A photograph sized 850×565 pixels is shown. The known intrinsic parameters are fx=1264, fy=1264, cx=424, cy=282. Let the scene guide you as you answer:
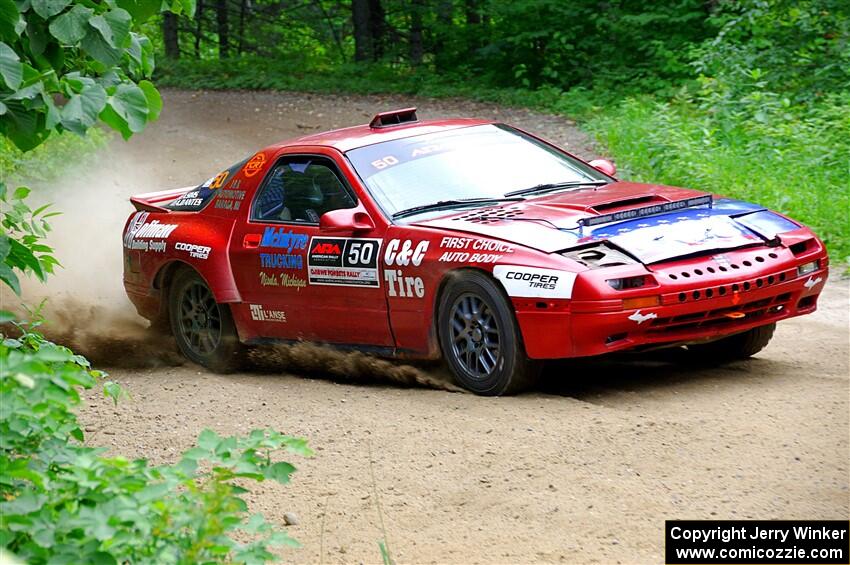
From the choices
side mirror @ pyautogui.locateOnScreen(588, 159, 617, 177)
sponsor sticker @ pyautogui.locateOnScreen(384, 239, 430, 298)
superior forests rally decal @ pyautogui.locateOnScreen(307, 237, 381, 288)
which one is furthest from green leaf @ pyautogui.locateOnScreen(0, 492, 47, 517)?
side mirror @ pyautogui.locateOnScreen(588, 159, 617, 177)

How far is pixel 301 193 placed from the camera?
8.09 m

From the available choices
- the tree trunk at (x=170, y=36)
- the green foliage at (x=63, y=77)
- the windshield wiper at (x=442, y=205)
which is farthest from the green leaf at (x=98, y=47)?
the tree trunk at (x=170, y=36)

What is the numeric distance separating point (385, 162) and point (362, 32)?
2116 centimetres

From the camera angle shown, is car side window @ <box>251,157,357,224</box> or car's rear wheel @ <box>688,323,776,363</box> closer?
car's rear wheel @ <box>688,323,776,363</box>

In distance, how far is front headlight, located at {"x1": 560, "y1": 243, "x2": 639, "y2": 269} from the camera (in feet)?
20.7

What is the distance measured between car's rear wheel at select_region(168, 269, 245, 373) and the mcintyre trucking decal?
264cm

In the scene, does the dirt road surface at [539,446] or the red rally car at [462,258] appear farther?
the red rally car at [462,258]

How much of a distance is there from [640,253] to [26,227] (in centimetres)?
299

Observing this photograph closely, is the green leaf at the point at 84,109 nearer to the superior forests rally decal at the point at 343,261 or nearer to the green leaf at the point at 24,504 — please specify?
the green leaf at the point at 24,504

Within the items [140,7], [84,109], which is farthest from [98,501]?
[140,7]

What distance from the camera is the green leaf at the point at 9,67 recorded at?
4.04 meters

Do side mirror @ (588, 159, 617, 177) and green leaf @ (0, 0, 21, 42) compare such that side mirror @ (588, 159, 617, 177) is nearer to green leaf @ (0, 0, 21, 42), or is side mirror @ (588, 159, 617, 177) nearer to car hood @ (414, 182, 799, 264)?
car hood @ (414, 182, 799, 264)

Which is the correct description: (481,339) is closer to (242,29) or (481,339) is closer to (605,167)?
(605,167)

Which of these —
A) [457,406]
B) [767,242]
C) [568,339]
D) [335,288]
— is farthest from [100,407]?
[767,242]
